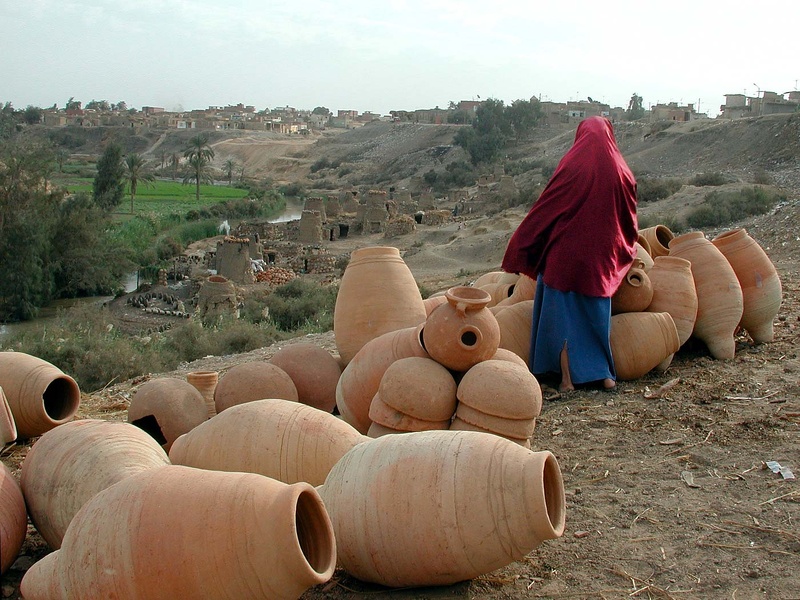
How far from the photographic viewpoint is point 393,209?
1254 inches

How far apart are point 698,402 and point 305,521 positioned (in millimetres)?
3292

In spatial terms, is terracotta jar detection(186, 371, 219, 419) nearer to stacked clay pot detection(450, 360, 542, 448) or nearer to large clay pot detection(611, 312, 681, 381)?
stacked clay pot detection(450, 360, 542, 448)

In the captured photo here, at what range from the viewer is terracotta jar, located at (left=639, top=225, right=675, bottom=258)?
22.2 feet

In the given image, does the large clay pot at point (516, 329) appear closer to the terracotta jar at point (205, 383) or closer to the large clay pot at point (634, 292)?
the large clay pot at point (634, 292)

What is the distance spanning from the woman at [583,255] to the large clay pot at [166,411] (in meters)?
2.34

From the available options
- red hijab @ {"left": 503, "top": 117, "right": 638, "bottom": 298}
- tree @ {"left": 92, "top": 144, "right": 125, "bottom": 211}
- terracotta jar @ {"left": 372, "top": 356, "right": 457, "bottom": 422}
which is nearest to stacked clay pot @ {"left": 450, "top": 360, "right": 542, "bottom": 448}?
terracotta jar @ {"left": 372, "top": 356, "right": 457, "bottom": 422}

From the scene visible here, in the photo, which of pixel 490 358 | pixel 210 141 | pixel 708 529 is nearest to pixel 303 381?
pixel 490 358

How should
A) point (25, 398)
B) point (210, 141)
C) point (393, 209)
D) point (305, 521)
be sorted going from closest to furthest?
point (305, 521)
point (25, 398)
point (393, 209)
point (210, 141)

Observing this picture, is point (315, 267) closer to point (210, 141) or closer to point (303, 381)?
point (303, 381)

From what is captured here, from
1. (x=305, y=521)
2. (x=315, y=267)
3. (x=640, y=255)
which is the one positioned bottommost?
(x=315, y=267)

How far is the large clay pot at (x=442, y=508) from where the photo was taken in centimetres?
268

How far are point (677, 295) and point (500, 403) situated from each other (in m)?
2.50

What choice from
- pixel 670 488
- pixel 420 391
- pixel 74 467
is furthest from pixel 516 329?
pixel 74 467

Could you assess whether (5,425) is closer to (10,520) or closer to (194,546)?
(10,520)
